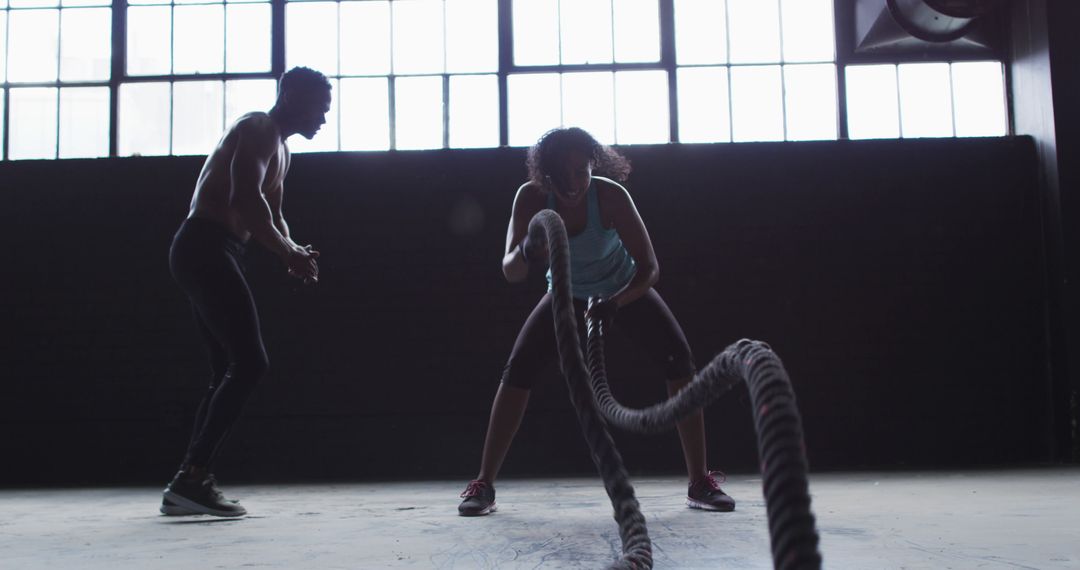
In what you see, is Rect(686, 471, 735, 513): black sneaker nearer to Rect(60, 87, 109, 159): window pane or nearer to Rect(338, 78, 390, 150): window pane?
Rect(338, 78, 390, 150): window pane

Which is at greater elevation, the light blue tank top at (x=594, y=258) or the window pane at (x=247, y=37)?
the window pane at (x=247, y=37)

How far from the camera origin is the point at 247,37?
5.28 m

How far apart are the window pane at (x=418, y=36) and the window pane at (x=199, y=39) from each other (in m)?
0.98

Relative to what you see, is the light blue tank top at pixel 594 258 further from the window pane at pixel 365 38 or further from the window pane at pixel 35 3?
the window pane at pixel 35 3

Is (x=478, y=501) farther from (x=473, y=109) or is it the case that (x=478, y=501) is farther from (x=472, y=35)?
(x=472, y=35)

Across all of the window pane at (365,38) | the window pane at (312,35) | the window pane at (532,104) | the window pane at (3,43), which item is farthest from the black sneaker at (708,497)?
the window pane at (3,43)

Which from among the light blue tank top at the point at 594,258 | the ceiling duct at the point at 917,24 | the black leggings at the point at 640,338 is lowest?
the black leggings at the point at 640,338

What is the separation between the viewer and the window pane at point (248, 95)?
17.1ft

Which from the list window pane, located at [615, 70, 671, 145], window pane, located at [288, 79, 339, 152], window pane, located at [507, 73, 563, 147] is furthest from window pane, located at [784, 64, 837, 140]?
window pane, located at [288, 79, 339, 152]

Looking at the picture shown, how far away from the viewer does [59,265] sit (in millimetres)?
5035

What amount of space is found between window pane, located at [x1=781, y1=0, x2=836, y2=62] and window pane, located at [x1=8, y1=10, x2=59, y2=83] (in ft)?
13.4

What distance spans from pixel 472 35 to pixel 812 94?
1899 mm

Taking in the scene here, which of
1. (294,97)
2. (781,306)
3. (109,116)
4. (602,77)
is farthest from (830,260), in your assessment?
(109,116)

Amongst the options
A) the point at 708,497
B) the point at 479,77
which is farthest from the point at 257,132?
the point at 479,77
